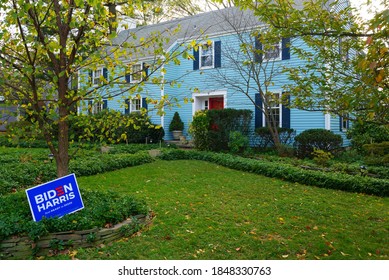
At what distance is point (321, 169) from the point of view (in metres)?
8.92

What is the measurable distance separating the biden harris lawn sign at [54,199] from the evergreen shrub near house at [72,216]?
121 millimetres

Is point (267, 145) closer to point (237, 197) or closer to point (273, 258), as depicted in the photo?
point (237, 197)

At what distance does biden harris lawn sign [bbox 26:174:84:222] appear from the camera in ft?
12.9

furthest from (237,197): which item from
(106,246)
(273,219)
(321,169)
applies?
(321,169)

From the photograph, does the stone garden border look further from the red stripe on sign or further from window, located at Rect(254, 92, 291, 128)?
window, located at Rect(254, 92, 291, 128)

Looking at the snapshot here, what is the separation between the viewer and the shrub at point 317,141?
11.3 metres

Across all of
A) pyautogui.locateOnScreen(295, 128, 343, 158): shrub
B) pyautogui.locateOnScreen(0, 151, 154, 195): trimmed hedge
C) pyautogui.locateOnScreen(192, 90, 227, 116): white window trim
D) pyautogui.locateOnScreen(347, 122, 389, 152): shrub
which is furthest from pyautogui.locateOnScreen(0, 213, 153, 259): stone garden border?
pyautogui.locateOnScreen(192, 90, 227, 116): white window trim

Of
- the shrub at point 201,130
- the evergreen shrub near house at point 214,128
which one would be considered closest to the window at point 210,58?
the evergreen shrub near house at point 214,128

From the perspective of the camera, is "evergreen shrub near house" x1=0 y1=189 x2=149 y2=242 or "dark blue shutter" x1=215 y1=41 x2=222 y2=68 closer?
"evergreen shrub near house" x1=0 y1=189 x2=149 y2=242

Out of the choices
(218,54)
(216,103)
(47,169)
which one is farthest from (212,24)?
(47,169)

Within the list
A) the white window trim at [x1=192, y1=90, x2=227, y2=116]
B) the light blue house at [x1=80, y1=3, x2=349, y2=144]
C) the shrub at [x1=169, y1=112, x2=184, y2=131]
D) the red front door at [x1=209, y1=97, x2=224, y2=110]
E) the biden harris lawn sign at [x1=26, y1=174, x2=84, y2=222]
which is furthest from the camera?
the shrub at [x1=169, y1=112, x2=184, y2=131]

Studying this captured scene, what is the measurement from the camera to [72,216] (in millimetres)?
4023

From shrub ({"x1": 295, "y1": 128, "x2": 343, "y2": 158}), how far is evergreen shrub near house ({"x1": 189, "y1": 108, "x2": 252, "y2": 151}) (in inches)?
98.7

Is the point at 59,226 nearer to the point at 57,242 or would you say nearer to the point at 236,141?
the point at 57,242
